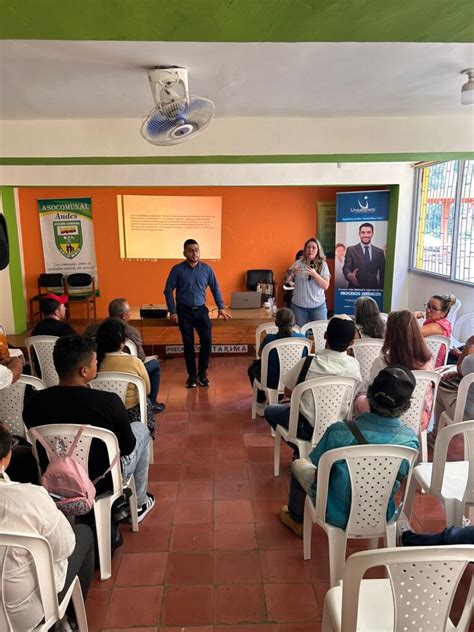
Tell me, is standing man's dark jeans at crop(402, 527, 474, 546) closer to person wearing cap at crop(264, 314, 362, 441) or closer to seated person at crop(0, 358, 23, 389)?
person wearing cap at crop(264, 314, 362, 441)

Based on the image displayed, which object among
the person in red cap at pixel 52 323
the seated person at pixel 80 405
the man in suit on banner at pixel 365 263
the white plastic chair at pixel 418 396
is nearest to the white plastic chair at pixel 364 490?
the white plastic chair at pixel 418 396

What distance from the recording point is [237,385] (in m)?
4.96

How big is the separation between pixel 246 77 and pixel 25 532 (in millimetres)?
2875

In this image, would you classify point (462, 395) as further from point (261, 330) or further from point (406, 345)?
point (261, 330)

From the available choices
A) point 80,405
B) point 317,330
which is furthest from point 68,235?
point 80,405

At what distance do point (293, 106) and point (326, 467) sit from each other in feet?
10.2

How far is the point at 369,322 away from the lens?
3.55 m

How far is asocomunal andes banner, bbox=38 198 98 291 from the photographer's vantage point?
7707mm

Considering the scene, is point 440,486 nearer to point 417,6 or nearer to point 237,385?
point 417,6

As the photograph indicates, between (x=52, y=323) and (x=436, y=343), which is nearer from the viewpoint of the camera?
(x=436, y=343)

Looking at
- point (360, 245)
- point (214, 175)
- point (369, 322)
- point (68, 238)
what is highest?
point (214, 175)

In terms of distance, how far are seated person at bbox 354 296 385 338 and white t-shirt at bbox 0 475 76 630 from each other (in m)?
2.69

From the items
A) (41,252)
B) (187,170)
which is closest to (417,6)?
(187,170)

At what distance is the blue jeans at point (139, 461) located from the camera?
7.60 feet
